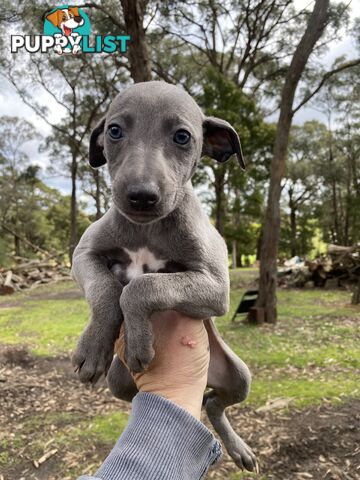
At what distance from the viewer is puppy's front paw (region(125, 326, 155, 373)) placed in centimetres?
185

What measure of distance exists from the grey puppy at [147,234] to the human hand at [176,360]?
0.76 feet

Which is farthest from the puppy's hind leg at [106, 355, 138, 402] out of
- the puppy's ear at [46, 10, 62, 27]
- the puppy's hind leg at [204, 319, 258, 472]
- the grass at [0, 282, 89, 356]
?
the puppy's ear at [46, 10, 62, 27]

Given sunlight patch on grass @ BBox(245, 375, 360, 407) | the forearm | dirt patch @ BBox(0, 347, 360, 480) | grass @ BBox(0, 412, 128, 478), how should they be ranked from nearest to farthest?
the forearm, dirt patch @ BBox(0, 347, 360, 480), grass @ BBox(0, 412, 128, 478), sunlight patch on grass @ BBox(245, 375, 360, 407)

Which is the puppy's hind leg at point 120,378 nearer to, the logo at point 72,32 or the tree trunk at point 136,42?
the tree trunk at point 136,42

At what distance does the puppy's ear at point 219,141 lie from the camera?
7.54ft

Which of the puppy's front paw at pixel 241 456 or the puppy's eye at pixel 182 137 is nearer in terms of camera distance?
the puppy's eye at pixel 182 137

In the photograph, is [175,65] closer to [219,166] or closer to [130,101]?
[219,166]

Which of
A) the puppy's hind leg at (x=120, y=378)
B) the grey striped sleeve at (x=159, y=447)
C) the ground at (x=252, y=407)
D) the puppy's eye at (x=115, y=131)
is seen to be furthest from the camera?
the ground at (x=252, y=407)

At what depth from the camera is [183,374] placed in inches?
88.3

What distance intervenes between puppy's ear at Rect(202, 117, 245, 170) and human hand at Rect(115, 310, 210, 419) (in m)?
0.93

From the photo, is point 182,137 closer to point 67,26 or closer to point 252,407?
point 252,407

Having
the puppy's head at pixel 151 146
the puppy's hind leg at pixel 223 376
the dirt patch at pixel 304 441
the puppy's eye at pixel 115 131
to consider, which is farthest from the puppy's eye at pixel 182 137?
the dirt patch at pixel 304 441

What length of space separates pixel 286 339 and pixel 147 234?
863cm

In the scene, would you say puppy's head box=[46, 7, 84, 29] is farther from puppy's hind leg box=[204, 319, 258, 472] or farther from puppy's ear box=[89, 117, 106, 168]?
puppy's hind leg box=[204, 319, 258, 472]
